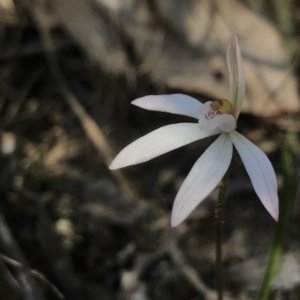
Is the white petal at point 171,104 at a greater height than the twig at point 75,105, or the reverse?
the twig at point 75,105

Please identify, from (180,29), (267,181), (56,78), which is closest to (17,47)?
(56,78)

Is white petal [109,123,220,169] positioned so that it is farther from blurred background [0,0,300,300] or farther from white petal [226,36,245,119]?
blurred background [0,0,300,300]

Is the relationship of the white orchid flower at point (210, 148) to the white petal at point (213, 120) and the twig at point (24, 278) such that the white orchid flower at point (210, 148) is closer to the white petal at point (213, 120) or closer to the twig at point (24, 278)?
the white petal at point (213, 120)

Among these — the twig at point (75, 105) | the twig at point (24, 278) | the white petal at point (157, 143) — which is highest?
the twig at point (75, 105)

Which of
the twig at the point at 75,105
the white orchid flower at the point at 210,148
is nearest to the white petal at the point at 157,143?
the white orchid flower at the point at 210,148

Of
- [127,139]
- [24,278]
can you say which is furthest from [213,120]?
[127,139]

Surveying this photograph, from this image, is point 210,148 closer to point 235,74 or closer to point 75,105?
point 235,74

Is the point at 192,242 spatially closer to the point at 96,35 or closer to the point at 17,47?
the point at 96,35
